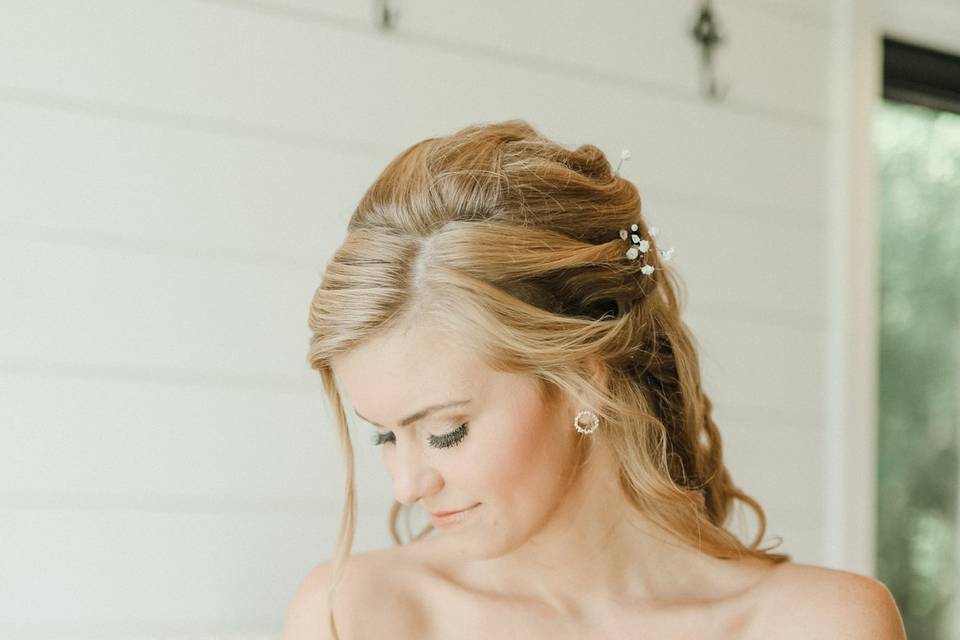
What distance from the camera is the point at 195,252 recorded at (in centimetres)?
178

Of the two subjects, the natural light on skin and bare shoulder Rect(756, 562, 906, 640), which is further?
bare shoulder Rect(756, 562, 906, 640)

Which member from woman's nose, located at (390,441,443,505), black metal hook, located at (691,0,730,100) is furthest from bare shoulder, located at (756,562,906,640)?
black metal hook, located at (691,0,730,100)

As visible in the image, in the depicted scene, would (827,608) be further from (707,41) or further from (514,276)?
(707,41)

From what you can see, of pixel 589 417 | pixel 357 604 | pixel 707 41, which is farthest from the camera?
pixel 707 41

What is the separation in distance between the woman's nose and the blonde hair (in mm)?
143

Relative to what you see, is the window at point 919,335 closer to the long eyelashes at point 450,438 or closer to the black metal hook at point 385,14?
the black metal hook at point 385,14

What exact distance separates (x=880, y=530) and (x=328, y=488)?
1406 mm

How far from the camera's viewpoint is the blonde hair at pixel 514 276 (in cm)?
143

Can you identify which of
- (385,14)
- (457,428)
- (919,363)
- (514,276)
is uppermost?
(385,14)

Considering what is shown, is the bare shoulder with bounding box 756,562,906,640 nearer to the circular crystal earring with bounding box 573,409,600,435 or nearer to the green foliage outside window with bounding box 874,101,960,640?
the circular crystal earring with bounding box 573,409,600,435

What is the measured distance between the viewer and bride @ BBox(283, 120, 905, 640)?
143 centimetres

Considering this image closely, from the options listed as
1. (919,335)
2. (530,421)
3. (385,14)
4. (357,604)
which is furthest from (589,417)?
(919,335)

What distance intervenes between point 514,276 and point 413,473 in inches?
10.6

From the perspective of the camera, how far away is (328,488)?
1.89 m
